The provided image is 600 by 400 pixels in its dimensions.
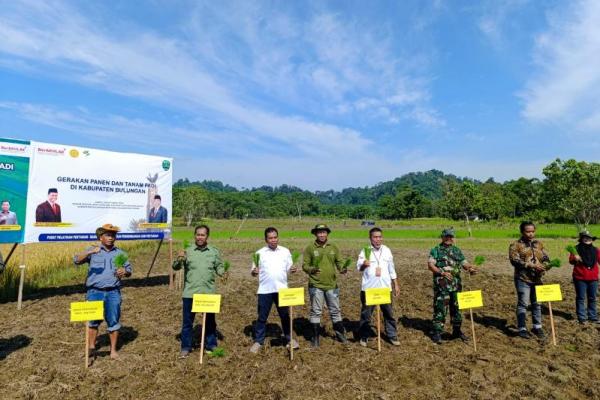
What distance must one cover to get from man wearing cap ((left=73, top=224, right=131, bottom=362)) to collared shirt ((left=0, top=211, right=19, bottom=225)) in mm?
4534

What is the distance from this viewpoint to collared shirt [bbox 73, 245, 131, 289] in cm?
561

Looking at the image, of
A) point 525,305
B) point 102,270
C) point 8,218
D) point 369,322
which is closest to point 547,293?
point 525,305

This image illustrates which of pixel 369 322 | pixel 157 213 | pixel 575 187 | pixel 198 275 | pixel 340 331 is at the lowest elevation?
pixel 340 331

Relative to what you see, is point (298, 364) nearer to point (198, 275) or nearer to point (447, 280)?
point (198, 275)

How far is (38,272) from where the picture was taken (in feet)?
40.3

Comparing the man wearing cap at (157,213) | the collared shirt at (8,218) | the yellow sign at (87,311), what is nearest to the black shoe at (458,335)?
the yellow sign at (87,311)

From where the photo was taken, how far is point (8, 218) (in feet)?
28.2

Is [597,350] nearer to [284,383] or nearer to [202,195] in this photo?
[284,383]

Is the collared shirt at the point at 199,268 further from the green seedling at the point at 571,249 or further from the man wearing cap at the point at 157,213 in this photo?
the green seedling at the point at 571,249

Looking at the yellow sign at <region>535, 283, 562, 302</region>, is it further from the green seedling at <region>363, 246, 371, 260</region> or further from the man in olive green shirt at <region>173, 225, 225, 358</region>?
the man in olive green shirt at <region>173, 225, 225, 358</region>

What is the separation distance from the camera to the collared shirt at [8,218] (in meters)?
8.52

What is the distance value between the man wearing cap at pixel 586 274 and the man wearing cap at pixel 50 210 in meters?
12.1

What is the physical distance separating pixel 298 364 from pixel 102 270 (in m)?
3.39

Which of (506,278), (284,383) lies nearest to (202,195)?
(506,278)
